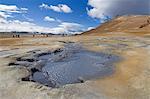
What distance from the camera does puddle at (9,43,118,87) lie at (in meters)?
11.6

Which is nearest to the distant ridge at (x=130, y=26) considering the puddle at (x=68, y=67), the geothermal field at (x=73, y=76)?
the puddle at (x=68, y=67)

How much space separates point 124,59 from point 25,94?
361 inches

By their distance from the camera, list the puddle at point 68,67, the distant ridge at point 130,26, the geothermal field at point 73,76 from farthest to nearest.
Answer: the distant ridge at point 130,26 < the puddle at point 68,67 < the geothermal field at point 73,76

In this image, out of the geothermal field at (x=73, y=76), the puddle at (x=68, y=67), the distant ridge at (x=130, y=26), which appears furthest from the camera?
the distant ridge at (x=130, y=26)

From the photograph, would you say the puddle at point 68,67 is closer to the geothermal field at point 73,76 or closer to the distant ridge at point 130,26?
the geothermal field at point 73,76

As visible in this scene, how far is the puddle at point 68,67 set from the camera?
11.6 metres

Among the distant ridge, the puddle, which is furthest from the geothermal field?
the distant ridge

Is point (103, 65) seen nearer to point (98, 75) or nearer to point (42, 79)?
point (98, 75)

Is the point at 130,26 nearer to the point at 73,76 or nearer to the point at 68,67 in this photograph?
the point at 68,67

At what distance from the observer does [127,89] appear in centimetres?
992

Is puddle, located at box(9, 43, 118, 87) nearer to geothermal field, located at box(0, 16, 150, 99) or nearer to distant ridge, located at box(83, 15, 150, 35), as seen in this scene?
geothermal field, located at box(0, 16, 150, 99)

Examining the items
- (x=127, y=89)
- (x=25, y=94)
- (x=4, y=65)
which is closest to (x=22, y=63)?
(x=4, y=65)

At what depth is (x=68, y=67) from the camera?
47.3 ft

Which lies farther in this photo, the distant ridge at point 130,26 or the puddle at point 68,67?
the distant ridge at point 130,26
